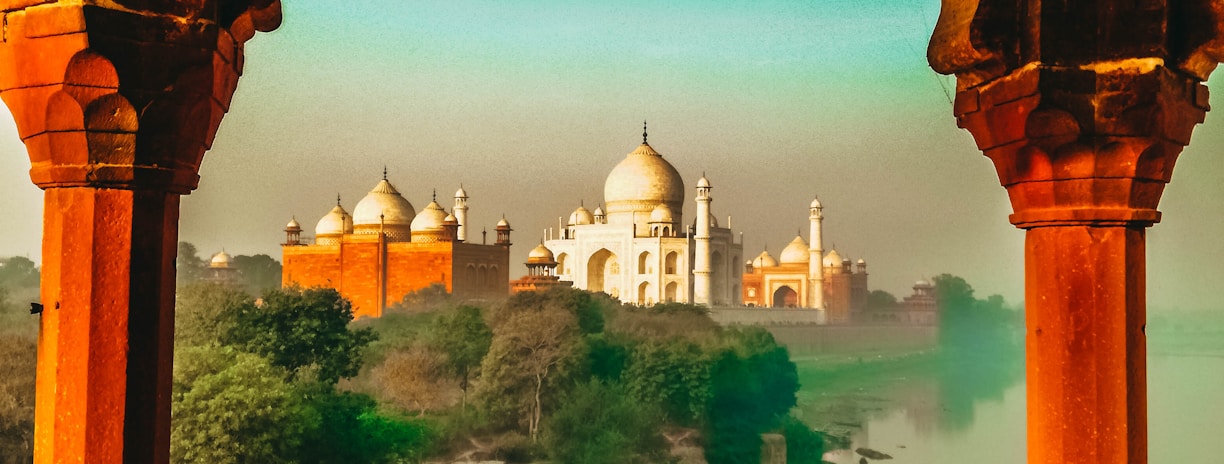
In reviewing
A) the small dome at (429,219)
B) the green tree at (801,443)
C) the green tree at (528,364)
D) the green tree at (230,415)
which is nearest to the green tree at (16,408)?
the green tree at (230,415)

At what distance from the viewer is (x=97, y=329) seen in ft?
3.98

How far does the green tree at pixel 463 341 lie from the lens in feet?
48.0

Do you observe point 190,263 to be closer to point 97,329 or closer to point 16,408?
point 16,408

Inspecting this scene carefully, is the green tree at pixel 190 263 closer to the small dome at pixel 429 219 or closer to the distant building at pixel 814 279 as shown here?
the small dome at pixel 429 219

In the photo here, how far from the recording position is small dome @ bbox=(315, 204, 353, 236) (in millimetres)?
20328

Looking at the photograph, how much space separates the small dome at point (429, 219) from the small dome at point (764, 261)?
9.92 metres

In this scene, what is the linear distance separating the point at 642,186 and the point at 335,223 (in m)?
7.18

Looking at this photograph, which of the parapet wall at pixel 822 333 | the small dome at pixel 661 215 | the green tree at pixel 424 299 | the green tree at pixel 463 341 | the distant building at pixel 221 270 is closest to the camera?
the green tree at pixel 463 341

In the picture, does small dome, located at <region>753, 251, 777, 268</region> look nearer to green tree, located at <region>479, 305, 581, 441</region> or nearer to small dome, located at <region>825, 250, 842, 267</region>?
small dome, located at <region>825, 250, 842, 267</region>

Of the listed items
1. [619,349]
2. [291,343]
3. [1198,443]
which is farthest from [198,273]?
[1198,443]

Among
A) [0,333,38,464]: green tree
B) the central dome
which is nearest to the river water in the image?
the central dome

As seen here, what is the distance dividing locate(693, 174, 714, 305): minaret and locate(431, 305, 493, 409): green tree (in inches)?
350

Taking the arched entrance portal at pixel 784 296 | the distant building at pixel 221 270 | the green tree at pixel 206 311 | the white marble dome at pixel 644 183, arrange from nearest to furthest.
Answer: the green tree at pixel 206 311
the distant building at pixel 221 270
the white marble dome at pixel 644 183
the arched entrance portal at pixel 784 296

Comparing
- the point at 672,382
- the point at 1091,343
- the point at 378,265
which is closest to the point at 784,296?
the point at 378,265
